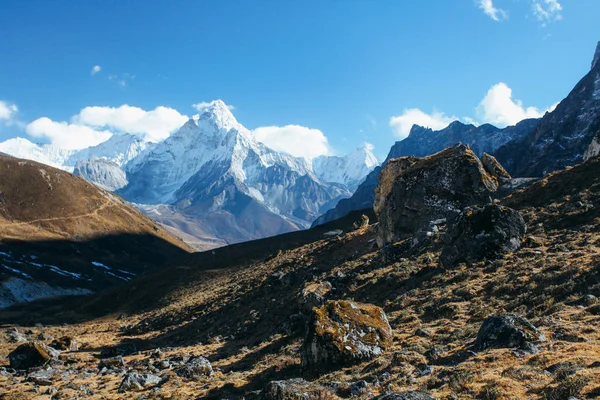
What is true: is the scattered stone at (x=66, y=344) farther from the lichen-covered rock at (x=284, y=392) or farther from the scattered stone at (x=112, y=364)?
the lichen-covered rock at (x=284, y=392)

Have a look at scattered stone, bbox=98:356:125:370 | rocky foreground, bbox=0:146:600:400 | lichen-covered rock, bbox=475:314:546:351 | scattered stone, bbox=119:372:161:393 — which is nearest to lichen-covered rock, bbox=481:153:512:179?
rocky foreground, bbox=0:146:600:400

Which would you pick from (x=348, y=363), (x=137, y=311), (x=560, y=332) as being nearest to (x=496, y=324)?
(x=560, y=332)

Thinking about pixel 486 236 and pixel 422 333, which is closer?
pixel 422 333

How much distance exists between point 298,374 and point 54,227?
216 meters

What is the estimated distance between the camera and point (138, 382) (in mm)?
20938

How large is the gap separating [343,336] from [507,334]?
648 cm

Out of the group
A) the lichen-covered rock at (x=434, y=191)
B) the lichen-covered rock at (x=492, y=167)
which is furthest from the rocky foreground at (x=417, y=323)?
the lichen-covered rock at (x=492, y=167)

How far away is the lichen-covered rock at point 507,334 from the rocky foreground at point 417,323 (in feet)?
0.16

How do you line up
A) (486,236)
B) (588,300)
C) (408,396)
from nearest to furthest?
(408,396) → (588,300) → (486,236)

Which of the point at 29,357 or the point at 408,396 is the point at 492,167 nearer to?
the point at 408,396

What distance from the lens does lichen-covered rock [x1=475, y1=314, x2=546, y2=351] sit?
13391mm

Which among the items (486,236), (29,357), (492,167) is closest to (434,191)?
Answer: (492,167)

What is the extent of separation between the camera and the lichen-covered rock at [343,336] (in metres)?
16.5

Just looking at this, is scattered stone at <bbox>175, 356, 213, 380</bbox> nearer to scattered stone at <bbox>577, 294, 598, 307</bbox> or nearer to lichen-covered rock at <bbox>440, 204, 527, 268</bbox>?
lichen-covered rock at <bbox>440, 204, 527, 268</bbox>
